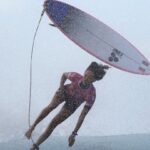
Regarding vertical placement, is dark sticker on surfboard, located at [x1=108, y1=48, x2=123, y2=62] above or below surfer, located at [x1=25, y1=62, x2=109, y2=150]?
above

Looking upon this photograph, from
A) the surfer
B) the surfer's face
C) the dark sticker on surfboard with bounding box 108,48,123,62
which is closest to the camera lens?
the surfer's face

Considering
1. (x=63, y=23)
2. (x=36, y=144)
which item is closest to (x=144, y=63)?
(x=63, y=23)

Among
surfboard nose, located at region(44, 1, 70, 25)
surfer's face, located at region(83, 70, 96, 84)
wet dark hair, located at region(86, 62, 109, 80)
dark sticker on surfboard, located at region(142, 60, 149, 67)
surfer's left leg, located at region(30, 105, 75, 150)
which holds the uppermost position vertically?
surfboard nose, located at region(44, 1, 70, 25)

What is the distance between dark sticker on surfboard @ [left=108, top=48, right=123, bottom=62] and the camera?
14.7 m

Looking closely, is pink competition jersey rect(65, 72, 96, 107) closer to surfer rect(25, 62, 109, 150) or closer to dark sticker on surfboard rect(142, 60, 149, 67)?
surfer rect(25, 62, 109, 150)

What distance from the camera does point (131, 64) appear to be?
1511 cm

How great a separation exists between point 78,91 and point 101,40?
255 cm

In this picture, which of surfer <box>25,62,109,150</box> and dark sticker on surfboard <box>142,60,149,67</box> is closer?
A: surfer <box>25,62,109,150</box>

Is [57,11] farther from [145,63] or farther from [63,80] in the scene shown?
[145,63]

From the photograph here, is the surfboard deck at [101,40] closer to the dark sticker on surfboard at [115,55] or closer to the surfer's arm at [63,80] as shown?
the dark sticker on surfboard at [115,55]

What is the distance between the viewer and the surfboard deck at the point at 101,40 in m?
14.6

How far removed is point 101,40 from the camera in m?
15.2

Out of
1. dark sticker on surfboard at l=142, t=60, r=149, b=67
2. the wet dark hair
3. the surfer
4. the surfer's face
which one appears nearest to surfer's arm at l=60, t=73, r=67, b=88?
the surfer

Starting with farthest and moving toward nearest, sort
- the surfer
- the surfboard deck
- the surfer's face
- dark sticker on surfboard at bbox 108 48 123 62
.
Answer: dark sticker on surfboard at bbox 108 48 123 62, the surfboard deck, the surfer, the surfer's face
